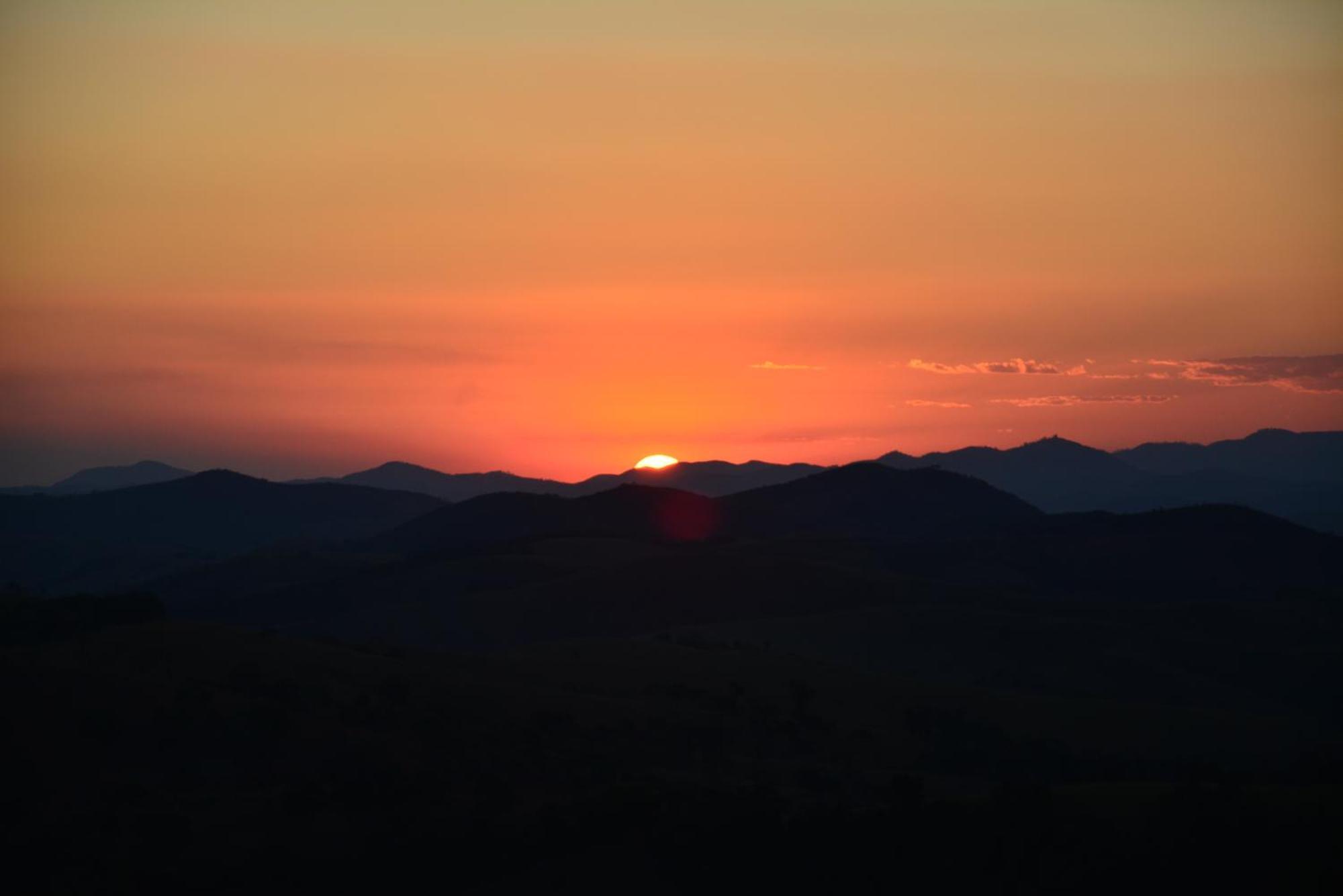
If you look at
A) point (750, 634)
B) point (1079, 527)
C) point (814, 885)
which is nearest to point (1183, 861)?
point (814, 885)

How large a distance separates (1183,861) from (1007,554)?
112878 mm

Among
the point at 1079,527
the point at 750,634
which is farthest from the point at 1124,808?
the point at 1079,527

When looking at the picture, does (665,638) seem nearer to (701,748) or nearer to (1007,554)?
(701,748)

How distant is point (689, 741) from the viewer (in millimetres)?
59844

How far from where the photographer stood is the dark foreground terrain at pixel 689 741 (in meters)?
38.3

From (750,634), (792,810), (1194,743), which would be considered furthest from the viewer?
(750,634)

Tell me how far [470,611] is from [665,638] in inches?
1160

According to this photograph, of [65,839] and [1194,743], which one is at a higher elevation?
[65,839]

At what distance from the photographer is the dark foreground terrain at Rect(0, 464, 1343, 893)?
126 feet

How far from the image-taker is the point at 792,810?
42969 mm

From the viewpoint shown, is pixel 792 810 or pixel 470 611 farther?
pixel 470 611

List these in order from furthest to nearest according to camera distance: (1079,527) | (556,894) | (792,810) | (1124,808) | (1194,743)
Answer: (1079,527), (1194,743), (792,810), (1124,808), (556,894)

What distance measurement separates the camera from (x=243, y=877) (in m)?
39.2

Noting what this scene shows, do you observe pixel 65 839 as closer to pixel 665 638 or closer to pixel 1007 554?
pixel 665 638
